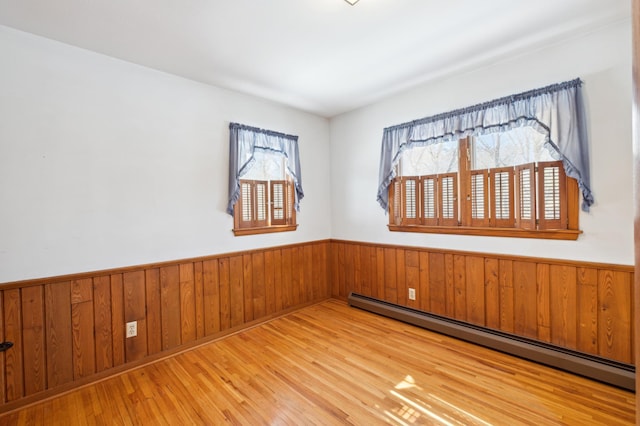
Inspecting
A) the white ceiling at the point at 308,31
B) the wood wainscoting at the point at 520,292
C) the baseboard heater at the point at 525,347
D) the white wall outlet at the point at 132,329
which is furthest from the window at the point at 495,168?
the white wall outlet at the point at 132,329

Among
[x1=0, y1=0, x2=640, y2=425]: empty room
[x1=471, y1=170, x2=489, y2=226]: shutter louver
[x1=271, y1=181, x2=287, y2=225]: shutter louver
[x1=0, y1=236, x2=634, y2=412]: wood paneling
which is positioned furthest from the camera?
[x1=271, y1=181, x2=287, y2=225]: shutter louver

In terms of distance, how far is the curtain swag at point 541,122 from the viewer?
7.28 ft

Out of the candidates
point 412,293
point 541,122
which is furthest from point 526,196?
point 412,293

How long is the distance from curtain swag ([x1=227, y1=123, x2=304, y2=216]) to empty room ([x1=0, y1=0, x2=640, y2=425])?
0.04 m

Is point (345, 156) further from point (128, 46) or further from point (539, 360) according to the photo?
point (539, 360)

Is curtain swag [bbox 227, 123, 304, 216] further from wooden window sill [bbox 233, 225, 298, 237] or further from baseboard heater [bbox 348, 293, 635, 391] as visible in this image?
baseboard heater [bbox 348, 293, 635, 391]

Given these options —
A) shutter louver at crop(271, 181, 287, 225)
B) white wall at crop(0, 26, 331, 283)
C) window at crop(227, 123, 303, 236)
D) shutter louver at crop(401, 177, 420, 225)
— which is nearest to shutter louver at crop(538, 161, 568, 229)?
shutter louver at crop(401, 177, 420, 225)

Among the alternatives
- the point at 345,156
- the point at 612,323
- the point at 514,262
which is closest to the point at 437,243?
the point at 514,262

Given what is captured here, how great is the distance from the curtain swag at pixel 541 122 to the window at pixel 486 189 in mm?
83

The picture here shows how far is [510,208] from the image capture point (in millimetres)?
2602

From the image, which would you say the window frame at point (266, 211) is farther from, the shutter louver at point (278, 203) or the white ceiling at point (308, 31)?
the white ceiling at point (308, 31)

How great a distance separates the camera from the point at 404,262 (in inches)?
132

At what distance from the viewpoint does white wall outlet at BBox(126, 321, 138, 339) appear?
248cm

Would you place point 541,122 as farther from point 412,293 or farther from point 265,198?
point 265,198
